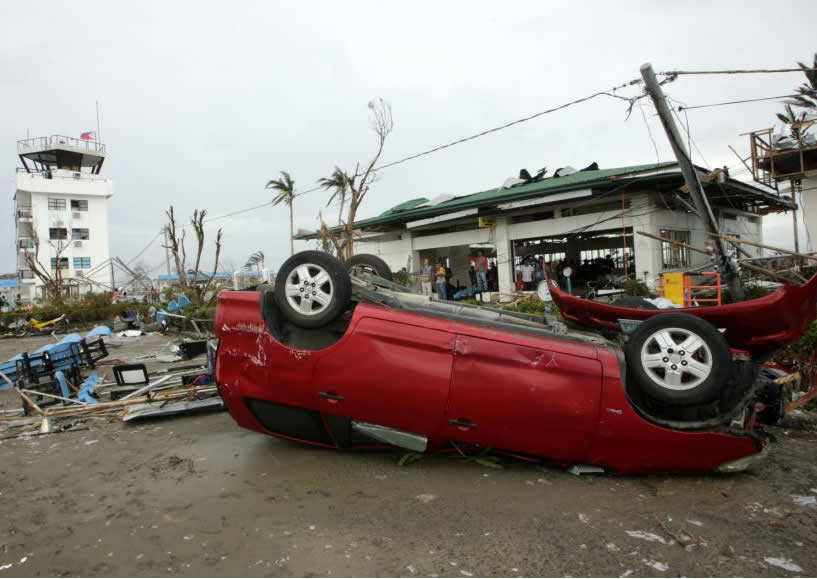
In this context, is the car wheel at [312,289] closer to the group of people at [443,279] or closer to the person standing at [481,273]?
the group of people at [443,279]

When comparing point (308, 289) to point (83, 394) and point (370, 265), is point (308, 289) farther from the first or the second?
point (83, 394)

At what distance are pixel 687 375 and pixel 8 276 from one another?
74096 millimetres

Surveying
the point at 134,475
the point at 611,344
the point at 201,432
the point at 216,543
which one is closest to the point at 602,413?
the point at 611,344

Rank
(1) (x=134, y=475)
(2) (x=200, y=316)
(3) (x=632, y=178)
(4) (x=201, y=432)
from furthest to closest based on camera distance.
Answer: (2) (x=200, y=316), (3) (x=632, y=178), (4) (x=201, y=432), (1) (x=134, y=475)

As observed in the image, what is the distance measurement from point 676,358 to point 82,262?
5644cm

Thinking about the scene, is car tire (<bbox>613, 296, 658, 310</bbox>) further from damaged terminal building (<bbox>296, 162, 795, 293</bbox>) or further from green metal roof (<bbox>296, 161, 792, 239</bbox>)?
green metal roof (<bbox>296, 161, 792, 239</bbox>)

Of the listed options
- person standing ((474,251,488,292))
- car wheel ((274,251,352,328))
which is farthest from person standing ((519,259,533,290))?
car wheel ((274,251,352,328))

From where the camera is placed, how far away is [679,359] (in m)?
3.53

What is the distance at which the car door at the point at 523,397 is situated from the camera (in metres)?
3.57

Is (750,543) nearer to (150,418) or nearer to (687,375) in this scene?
(687,375)

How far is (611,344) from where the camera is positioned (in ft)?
12.7

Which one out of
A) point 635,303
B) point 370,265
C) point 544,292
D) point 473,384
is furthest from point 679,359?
point 544,292

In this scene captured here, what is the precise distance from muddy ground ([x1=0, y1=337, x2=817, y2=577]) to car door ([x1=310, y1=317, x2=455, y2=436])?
Result: 22.4 inches

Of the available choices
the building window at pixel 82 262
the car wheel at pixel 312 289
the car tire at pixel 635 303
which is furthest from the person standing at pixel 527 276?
the building window at pixel 82 262
